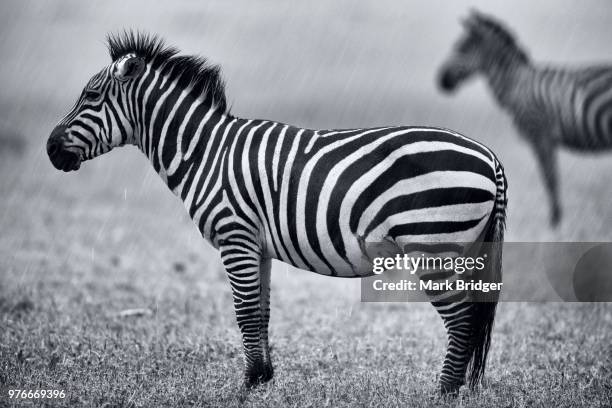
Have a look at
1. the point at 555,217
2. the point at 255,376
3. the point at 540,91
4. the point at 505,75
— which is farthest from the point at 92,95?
the point at 505,75

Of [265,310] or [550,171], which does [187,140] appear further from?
[550,171]

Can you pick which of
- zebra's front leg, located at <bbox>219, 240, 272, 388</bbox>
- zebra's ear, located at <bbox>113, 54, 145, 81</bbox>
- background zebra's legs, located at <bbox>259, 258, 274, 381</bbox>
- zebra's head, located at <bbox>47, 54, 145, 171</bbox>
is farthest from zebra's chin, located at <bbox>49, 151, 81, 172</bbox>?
background zebra's legs, located at <bbox>259, 258, 274, 381</bbox>

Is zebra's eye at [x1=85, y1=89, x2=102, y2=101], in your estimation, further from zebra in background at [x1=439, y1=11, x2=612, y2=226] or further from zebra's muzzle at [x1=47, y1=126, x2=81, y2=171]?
zebra in background at [x1=439, y1=11, x2=612, y2=226]

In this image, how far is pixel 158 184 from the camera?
1580 centimetres

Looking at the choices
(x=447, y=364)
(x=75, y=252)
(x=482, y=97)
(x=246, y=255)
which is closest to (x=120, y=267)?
(x=75, y=252)

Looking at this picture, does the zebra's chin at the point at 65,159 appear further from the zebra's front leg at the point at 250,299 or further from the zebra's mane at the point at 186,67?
the zebra's front leg at the point at 250,299

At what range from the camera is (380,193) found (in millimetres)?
4281

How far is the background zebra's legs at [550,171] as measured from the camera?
1053 centimetres

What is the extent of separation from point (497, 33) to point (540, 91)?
164 cm

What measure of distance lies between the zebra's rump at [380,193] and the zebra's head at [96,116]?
1507 millimetres

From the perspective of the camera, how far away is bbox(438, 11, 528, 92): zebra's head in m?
12.1

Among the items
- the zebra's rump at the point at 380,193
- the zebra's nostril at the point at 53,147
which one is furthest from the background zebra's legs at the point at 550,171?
the zebra's nostril at the point at 53,147

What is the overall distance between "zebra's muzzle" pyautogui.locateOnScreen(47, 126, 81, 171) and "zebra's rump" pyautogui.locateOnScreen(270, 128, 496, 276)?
1.72 meters

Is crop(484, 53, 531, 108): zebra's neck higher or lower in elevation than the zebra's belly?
higher
